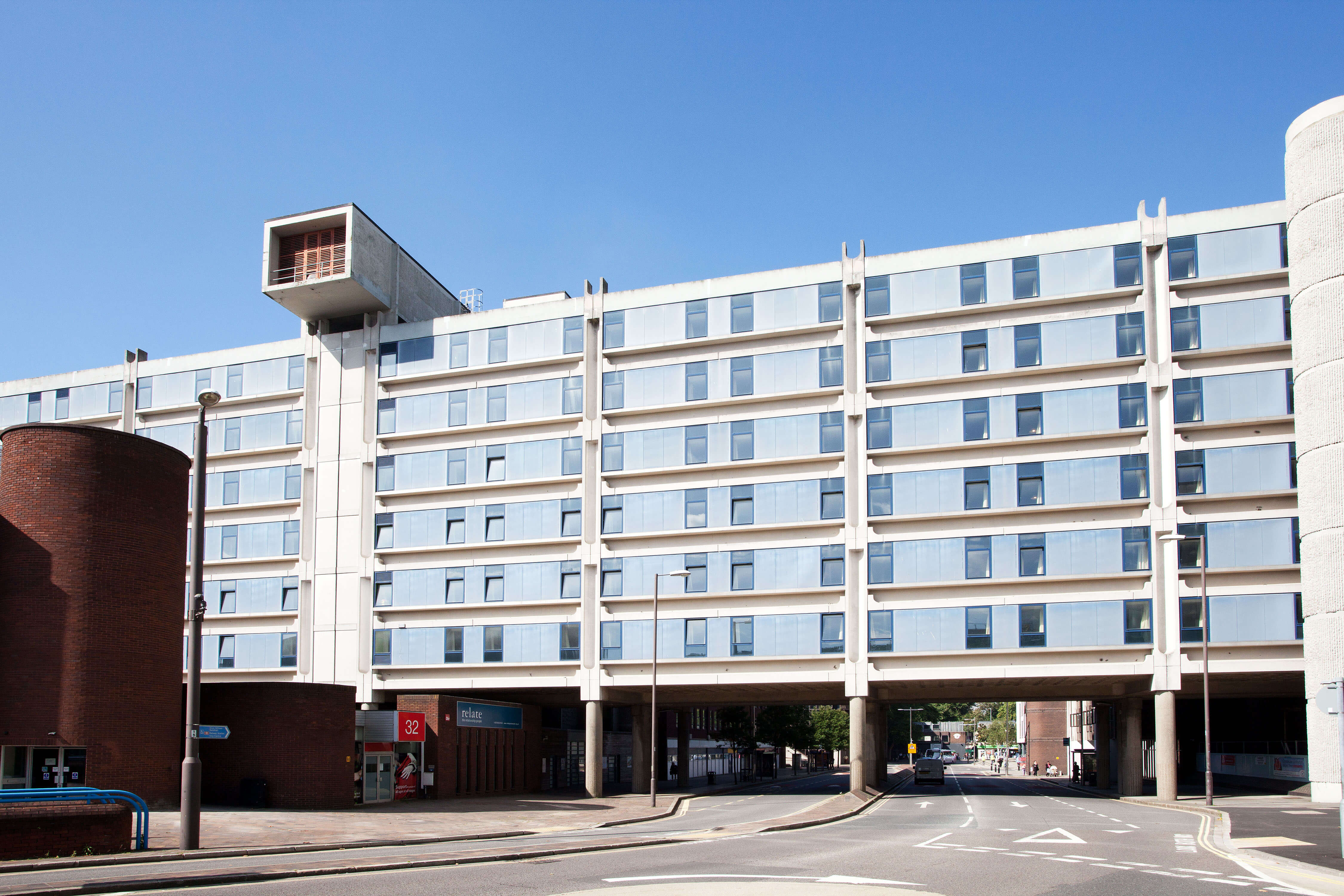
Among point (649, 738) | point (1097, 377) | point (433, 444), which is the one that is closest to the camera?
point (1097, 377)

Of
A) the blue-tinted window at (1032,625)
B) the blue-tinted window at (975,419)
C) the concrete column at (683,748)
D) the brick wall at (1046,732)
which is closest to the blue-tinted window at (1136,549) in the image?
the blue-tinted window at (1032,625)

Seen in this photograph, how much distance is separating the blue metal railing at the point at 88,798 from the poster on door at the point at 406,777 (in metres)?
23.1

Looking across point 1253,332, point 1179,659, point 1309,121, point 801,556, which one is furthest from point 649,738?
point 1309,121

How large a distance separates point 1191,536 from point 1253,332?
8314mm

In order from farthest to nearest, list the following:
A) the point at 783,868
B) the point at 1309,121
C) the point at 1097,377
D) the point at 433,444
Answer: the point at 433,444, the point at 1097,377, the point at 1309,121, the point at 783,868

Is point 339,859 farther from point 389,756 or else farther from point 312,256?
point 312,256

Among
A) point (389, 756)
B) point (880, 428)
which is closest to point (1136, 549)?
point (880, 428)

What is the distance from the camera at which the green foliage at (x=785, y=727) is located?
81625mm

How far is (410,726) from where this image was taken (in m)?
45.2

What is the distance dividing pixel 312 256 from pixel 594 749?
26.4 metres

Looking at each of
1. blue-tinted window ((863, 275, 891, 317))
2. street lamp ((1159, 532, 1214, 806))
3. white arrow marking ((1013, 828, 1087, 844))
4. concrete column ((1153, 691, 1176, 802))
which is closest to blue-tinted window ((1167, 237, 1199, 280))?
street lamp ((1159, 532, 1214, 806))

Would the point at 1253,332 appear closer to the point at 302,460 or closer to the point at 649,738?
the point at 649,738

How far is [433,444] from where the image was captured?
53750 mm

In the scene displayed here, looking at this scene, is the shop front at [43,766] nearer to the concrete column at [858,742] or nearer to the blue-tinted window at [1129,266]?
the concrete column at [858,742]
